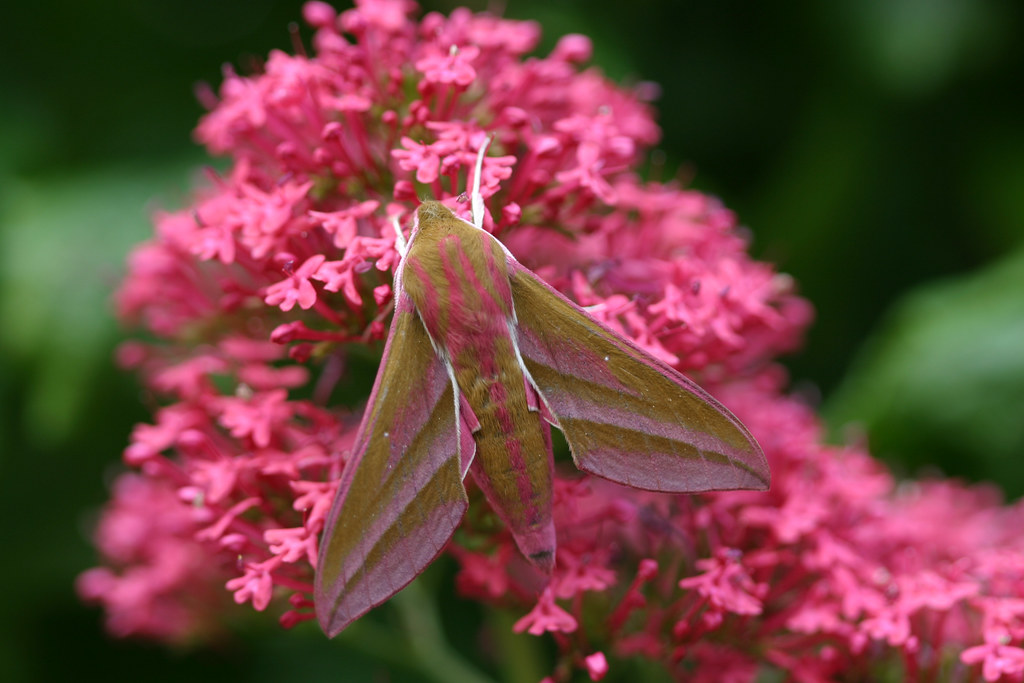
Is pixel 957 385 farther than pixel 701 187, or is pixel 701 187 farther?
pixel 701 187

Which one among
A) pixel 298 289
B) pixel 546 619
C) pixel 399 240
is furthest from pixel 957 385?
pixel 298 289

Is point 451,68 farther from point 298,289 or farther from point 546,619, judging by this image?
point 546,619

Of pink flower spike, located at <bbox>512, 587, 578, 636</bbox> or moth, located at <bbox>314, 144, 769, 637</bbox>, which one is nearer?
moth, located at <bbox>314, 144, 769, 637</bbox>

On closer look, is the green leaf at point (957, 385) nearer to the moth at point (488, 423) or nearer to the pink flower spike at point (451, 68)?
the moth at point (488, 423)

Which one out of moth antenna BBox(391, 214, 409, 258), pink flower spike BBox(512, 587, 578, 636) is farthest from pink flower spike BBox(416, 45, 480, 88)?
pink flower spike BBox(512, 587, 578, 636)

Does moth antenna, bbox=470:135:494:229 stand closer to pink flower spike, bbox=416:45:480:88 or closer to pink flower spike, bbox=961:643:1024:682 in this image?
pink flower spike, bbox=416:45:480:88

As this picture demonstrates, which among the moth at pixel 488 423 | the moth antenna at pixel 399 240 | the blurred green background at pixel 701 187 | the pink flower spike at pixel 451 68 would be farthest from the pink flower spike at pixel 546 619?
the pink flower spike at pixel 451 68
